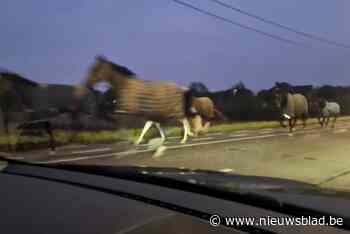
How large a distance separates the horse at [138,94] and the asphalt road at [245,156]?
87 cm

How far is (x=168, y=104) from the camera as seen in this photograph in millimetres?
17094

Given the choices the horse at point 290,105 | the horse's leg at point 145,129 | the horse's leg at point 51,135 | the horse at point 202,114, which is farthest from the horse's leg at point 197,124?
the horse's leg at point 51,135

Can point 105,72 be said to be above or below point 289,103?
above

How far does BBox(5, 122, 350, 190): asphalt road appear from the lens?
1132cm

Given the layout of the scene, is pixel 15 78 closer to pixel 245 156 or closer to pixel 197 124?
pixel 197 124

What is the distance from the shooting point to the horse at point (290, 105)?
841 inches

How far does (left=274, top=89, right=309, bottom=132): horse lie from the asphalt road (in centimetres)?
203

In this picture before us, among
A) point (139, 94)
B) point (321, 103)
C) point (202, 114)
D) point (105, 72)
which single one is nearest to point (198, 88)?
point (202, 114)

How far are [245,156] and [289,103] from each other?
7.36 m

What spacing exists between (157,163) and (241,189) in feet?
33.0

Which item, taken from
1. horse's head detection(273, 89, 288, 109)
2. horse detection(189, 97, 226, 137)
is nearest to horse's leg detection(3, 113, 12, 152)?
horse detection(189, 97, 226, 137)

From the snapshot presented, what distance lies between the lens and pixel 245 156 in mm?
14695

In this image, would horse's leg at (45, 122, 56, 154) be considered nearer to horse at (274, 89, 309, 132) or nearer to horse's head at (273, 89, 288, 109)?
horse's head at (273, 89, 288, 109)

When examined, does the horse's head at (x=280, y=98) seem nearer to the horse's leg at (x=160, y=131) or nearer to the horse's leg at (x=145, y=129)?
the horse's leg at (x=160, y=131)
